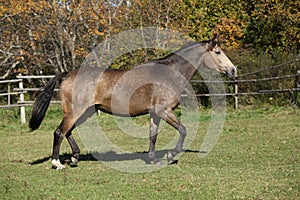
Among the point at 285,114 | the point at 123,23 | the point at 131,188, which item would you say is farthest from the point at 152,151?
the point at 123,23

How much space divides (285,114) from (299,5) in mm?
7353

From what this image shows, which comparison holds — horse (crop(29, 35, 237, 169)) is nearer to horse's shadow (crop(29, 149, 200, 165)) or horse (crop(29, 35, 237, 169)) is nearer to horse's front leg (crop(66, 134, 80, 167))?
horse's front leg (crop(66, 134, 80, 167))

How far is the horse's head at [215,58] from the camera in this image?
8766 millimetres

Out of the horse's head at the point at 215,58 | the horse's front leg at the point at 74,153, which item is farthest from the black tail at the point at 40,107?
the horse's head at the point at 215,58

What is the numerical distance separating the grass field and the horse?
2.38ft

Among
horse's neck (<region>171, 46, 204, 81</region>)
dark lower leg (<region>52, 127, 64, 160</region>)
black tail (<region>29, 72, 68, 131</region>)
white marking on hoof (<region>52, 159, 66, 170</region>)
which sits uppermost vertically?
horse's neck (<region>171, 46, 204, 81</region>)

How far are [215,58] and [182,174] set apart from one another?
2.54 m

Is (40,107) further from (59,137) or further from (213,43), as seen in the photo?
(213,43)

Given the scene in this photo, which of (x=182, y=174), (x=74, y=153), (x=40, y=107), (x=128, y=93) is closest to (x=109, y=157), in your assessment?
(x=74, y=153)

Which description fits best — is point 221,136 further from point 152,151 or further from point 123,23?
point 123,23

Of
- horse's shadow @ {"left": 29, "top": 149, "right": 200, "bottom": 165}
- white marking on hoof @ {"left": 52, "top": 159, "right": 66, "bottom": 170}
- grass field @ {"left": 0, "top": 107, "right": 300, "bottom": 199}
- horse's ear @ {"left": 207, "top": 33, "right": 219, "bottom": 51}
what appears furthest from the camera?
horse's shadow @ {"left": 29, "top": 149, "right": 200, "bottom": 165}

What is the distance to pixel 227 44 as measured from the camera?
22.6m

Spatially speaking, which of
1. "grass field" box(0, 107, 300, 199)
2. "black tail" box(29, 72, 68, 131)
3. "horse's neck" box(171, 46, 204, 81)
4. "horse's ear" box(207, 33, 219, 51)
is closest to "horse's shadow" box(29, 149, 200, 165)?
"grass field" box(0, 107, 300, 199)

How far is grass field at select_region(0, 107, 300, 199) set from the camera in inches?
244
